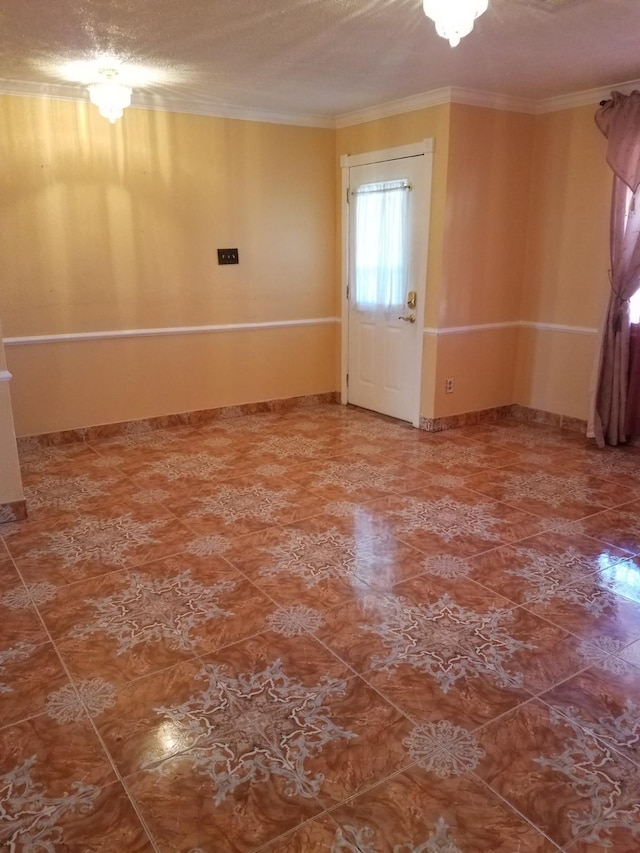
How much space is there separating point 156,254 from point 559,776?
4.25 m

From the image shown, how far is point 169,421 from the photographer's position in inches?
201

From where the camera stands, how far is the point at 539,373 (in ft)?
17.0

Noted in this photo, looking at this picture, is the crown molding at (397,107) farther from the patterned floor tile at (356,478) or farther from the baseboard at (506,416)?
the patterned floor tile at (356,478)

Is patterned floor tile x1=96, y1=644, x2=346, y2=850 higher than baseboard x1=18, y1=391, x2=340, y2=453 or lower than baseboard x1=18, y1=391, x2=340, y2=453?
lower

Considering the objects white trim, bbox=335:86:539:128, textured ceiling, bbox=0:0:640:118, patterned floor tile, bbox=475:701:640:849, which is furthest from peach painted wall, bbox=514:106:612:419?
patterned floor tile, bbox=475:701:640:849

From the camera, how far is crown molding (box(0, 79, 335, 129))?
4043mm

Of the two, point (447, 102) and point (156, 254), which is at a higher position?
point (447, 102)

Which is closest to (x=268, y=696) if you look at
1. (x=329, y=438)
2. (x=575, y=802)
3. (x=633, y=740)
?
(x=575, y=802)

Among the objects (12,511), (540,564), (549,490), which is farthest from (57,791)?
(549,490)

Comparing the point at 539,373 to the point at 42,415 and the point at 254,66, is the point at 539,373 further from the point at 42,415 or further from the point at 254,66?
the point at 42,415

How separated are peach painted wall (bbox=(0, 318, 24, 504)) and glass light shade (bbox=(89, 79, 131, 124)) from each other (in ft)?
6.20

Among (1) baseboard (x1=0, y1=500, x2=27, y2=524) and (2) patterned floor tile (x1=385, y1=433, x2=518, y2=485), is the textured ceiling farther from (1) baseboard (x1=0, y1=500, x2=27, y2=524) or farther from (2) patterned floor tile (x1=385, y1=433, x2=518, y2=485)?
(2) patterned floor tile (x1=385, y1=433, x2=518, y2=485)

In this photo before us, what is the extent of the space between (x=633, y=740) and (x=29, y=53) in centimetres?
422

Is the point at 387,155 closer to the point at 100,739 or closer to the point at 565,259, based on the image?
the point at 565,259
